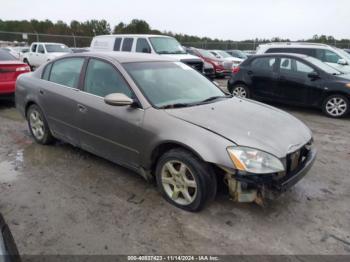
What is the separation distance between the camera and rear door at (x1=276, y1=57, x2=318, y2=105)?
7.89 metres

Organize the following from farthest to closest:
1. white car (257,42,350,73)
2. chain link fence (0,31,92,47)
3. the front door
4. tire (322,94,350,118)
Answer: chain link fence (0,31,92,47), white car (257,42,350,73), tire (322,94,350,118), the front door

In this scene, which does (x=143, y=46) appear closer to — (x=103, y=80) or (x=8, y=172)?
(x=103, y=80)

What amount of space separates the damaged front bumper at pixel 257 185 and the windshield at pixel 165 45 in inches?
357

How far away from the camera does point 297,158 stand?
3.36 m

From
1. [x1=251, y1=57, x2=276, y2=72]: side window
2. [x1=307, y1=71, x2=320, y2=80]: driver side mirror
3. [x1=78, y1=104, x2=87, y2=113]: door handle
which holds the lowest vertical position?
[x1=78, y1=104, x2=87, y2=113]: door handle

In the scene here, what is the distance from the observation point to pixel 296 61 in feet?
26.8

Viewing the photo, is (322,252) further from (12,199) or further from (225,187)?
(12,199)

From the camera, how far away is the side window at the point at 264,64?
8.53 metres

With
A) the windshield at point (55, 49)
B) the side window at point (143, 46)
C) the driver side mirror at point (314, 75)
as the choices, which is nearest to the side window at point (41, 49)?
the windshield at point (55, 49)

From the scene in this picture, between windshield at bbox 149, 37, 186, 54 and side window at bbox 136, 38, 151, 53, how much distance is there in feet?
0.71

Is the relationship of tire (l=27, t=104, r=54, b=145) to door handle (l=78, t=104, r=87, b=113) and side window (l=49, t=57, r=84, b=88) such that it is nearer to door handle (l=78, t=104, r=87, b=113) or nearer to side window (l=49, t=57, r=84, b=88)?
side window (l=49, t=57, r=84, b=88)

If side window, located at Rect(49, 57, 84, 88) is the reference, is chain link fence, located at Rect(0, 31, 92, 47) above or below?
above

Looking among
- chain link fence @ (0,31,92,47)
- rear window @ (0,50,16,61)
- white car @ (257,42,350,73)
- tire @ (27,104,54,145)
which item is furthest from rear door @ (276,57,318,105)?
chain link fence @ (0,31,92,47)

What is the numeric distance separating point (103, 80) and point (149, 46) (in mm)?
7842
